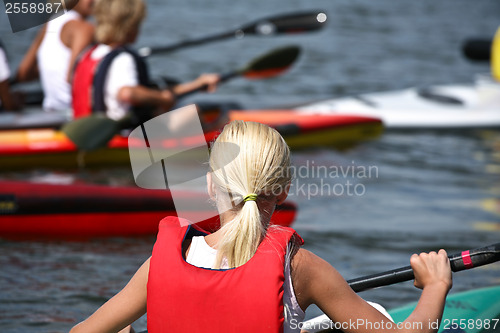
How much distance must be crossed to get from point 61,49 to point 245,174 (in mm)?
4015

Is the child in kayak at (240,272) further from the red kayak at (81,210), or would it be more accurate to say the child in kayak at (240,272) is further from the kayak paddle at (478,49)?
the kayak paddle at (478,49)

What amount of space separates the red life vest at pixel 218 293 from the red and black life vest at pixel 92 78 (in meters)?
3.29

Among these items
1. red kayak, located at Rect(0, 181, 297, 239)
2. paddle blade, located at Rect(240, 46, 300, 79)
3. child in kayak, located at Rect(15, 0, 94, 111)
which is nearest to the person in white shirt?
child in kayak, located at Rect(15, 0, 94, 111)

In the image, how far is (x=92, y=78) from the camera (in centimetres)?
504

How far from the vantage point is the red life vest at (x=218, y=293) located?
1783mm

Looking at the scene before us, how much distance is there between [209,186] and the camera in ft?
6.31

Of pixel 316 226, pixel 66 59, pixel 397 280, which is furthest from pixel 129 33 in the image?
pixel 397 280

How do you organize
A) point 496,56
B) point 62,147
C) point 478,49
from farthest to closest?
point 478,49 < point 496,56 < point 62,147

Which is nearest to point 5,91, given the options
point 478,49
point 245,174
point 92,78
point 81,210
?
point 92,78

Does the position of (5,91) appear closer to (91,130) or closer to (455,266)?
(91,130)

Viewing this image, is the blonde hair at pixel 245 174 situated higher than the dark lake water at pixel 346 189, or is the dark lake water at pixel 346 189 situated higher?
the blonde hair at pixel 245 174

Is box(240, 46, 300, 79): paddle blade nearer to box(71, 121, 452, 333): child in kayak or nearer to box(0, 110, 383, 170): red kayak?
box(0, 110, 383, 170): red kayak

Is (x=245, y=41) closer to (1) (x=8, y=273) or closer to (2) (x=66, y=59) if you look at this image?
(2) (x=66, y=59)

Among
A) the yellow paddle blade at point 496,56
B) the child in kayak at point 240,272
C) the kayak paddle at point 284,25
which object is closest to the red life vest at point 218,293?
the child in kayak at point 240,272
